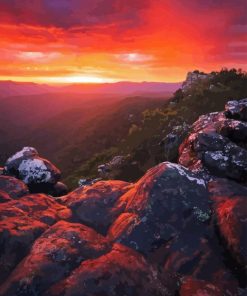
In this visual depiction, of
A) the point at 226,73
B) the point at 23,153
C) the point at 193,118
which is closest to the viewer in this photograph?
the point at 23,153

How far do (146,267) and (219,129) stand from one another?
7881 millimetres

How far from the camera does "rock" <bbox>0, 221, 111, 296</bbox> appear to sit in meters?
6.69

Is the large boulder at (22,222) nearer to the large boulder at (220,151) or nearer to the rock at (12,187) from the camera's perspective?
the rock at (12,187)

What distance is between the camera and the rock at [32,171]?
12266mm

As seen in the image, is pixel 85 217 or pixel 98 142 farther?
pixel 98 142

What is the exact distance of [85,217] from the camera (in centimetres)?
920

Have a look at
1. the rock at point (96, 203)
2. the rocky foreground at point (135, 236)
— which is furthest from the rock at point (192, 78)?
the rock at point (96, 203)

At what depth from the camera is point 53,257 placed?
7.24 meters

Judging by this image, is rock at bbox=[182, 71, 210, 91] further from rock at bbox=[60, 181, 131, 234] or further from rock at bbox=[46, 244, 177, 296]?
rock at bbox=[46, 244, 177, 296]

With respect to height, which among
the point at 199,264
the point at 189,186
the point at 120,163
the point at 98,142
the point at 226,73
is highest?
the point at 226,73

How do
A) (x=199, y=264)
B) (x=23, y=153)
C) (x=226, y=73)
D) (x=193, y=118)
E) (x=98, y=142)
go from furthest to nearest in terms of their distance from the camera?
(x=98, y=142) < (x=226, y=73) < (x=193, y=118) < (x=23, y=153) < (x=199, y=264)

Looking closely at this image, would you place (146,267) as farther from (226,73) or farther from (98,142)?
(98,142)

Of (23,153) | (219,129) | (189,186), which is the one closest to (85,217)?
(189,186)

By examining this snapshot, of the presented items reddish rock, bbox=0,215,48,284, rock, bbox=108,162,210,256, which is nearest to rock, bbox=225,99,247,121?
rock, bbox=108,162,210,256
